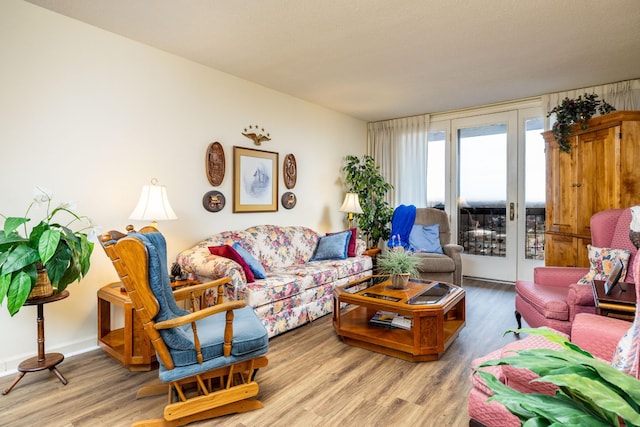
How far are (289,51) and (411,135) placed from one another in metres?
3.09

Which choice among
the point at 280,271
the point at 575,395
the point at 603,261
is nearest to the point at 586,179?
the point at 603,261

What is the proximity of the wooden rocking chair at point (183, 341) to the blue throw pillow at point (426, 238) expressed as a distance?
3.20 m

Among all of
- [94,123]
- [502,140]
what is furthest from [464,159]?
[94,123]

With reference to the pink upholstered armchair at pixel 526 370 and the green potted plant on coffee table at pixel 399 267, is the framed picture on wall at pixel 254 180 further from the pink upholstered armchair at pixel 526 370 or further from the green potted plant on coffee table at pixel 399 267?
the pink upholstered armchair at pixel 526 370

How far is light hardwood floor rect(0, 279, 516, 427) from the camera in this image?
1879 millimetres

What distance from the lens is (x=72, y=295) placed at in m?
2.70

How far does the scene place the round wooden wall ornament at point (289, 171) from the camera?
4.54 metres

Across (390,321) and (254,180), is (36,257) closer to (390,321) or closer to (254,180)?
(254,180)

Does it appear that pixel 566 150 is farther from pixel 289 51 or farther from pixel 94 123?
pixel 94 123

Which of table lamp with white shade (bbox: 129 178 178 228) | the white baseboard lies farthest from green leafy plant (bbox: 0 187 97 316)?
the white baseboard

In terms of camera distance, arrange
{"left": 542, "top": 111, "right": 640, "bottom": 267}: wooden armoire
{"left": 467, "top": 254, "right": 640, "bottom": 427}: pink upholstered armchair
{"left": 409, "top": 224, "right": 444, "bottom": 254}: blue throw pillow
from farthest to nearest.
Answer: {"left": 409, "top": 224, "right": 444, "bottom": 254}: blue throw pillow
{"left": 542, "top": 111, "right": 640, "bottom": 267}: wooden armoire
{"left": 467, "top": 254, "right": 640, "bottom": 427}: pink upholstered armchair

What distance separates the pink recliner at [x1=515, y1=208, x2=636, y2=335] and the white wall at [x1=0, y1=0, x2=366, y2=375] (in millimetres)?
2931

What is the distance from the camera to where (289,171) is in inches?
181

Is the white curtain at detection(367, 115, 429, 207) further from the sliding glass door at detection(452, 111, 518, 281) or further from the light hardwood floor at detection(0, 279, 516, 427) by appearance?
the light hardwood floor at detection(0, 279, 516, 427)
